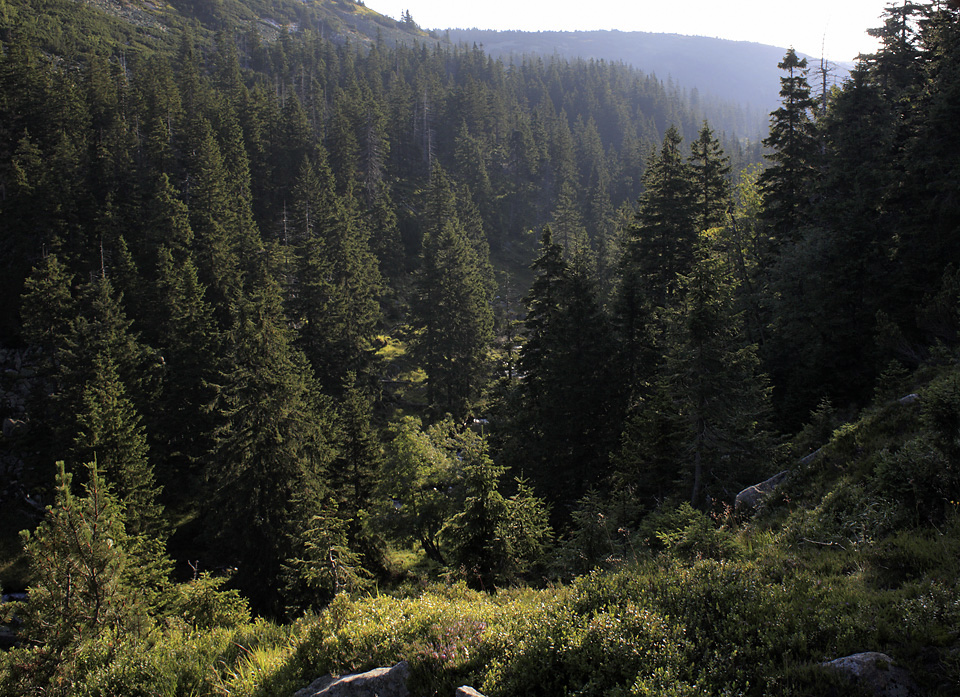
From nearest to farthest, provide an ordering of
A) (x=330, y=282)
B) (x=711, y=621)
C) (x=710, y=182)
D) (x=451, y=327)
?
1. (x=711, y=621)
2. (x=710, y=182)
3. (x=330, y=282)
4. (x=451, y=327)

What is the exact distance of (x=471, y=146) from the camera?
288 feet

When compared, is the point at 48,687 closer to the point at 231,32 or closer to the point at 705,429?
the point at 705,429

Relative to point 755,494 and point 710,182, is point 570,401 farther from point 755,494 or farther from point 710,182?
point 710,182

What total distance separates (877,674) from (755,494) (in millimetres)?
9508

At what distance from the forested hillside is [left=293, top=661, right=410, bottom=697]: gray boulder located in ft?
0.99

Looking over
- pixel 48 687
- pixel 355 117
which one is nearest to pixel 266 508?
pixel 48 687

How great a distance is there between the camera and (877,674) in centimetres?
523

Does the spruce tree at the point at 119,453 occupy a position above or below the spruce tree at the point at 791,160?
below

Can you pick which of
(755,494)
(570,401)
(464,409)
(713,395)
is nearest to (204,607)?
(755,494)

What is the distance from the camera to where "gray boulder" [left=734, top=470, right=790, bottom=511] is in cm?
1354

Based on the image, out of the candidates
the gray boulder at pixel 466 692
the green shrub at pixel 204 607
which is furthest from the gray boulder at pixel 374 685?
the green shrub at pixel 204 607

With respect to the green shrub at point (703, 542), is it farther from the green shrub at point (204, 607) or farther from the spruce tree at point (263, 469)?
the spruce tree at point (263, 469)

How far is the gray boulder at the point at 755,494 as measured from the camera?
533 inches

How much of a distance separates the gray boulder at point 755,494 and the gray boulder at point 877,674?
8445 millimetres
